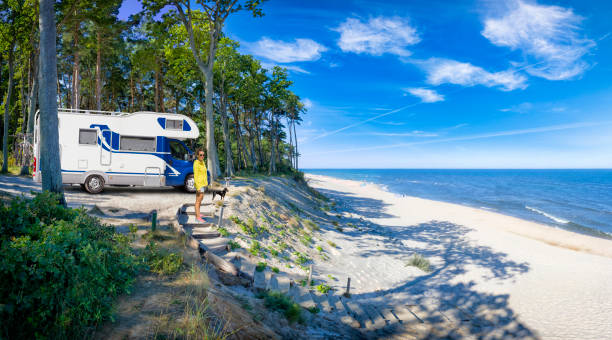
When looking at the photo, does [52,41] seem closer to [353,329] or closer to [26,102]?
[353,329]

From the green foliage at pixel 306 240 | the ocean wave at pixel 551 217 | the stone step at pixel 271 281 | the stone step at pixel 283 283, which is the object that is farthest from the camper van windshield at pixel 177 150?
the ocean wave at pixel 551 217

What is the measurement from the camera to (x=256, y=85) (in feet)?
81.6

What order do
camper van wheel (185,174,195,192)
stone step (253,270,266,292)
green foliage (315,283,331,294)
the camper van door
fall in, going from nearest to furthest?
stone step (253,270,266,292) < green foliage (315,283,331,294) < the camper van door < camper van wheel (185,174,195,192)

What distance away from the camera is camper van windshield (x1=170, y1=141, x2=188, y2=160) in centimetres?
1234

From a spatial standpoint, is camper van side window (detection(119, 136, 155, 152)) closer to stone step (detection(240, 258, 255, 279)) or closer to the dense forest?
the dense forest

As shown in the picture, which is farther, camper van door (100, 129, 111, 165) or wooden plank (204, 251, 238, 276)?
camper van door (100, 129, 111, 165)

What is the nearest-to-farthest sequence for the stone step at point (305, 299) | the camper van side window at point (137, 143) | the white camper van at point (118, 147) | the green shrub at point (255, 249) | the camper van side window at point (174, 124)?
the stone step at point (305, 299) → the green shrub at point (255, 249) → the white camper van at point (118, 147) → the camper van side window at point (137, 143) → the camper van side window at point (174, 124)

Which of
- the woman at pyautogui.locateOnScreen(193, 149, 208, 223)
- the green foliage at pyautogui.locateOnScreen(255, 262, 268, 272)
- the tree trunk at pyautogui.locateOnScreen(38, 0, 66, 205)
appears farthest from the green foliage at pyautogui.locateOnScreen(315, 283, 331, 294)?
the tree trunk at pyautogui.locateOnScreen(38, 0, 66, 205)

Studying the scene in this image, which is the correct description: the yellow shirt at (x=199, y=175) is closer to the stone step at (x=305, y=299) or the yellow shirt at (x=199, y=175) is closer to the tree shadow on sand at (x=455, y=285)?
the stone step at (x=305, y=299)

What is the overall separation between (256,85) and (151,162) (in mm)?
15109

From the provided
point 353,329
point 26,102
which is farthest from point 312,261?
point 26,102

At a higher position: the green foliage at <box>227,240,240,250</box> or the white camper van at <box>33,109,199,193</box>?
the white camper van at <box>33,109,199,193</box>

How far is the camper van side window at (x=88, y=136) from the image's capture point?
11188 millimetres

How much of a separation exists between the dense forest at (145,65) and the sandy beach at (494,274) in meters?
9.73
